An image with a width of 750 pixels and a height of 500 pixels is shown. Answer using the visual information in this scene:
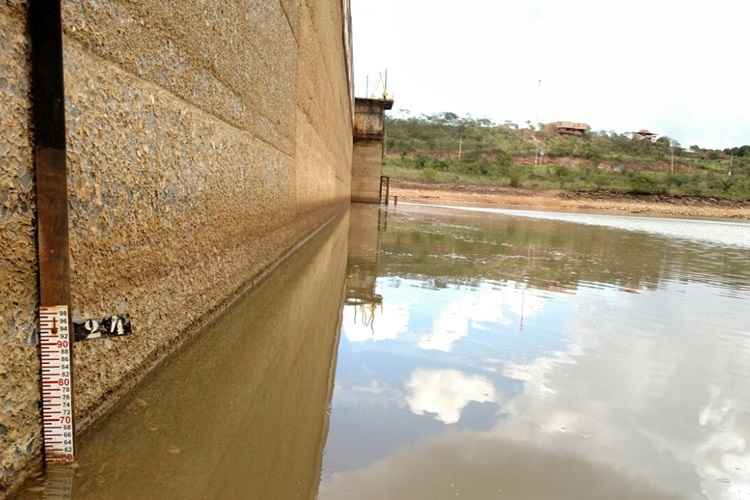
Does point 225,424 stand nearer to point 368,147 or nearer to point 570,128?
point 368,147

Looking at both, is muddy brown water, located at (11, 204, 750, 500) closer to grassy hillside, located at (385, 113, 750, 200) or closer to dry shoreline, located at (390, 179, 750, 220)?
dry shoreline, located at (390, 179, 750, 220)

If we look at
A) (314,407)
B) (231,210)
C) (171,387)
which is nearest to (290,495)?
(314,407)

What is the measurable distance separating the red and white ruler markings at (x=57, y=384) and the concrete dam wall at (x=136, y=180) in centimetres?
3

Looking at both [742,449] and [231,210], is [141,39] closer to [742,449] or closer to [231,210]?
[231,210]

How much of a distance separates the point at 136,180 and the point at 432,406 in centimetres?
151

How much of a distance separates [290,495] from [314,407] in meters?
0.62

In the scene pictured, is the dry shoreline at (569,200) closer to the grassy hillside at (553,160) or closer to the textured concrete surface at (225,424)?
the grassy hillside at (553,160)

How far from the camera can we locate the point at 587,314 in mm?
4195

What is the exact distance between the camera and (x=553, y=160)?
66875mm

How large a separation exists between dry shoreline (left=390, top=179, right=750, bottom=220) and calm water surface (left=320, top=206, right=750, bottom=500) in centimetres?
3543

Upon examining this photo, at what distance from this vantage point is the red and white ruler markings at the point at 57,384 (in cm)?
134

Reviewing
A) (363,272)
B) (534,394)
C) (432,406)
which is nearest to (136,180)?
(432,406)

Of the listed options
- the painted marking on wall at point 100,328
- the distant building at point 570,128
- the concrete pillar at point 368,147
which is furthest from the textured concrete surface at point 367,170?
the distant building at point 570,128

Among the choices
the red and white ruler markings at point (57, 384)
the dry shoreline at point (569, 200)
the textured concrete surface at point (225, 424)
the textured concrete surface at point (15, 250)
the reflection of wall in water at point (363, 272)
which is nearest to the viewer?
the textured concrete surface at point (15, 250)
